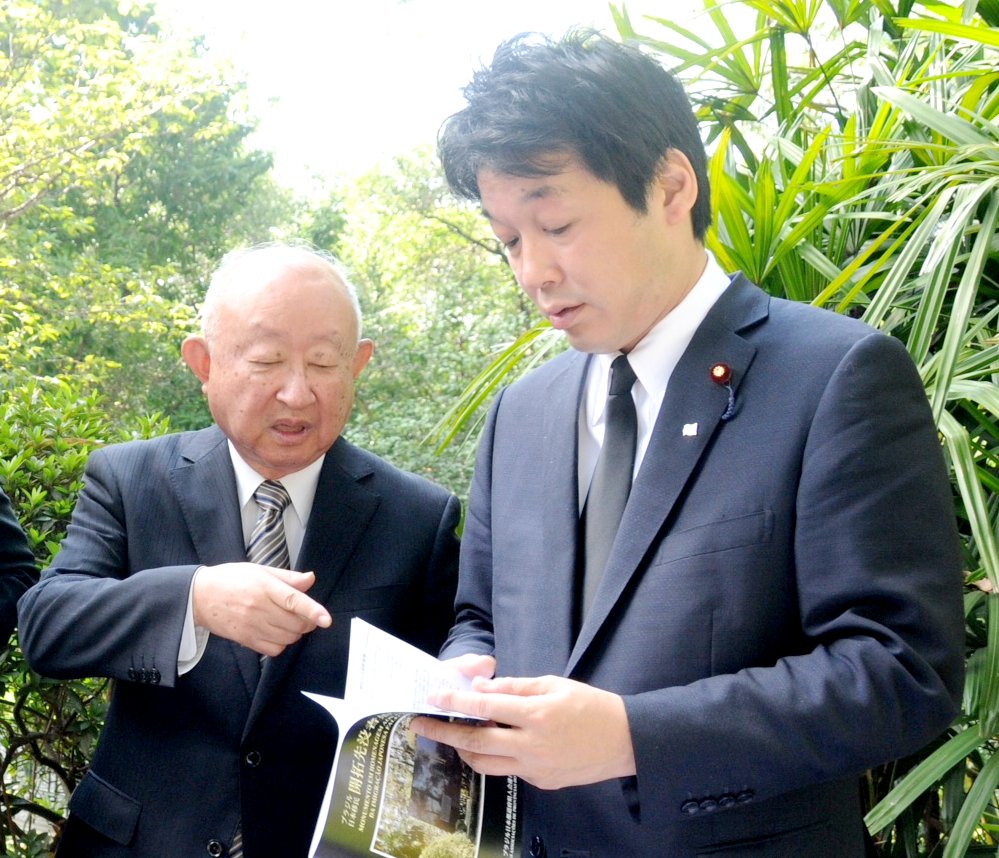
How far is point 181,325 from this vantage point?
7941mm

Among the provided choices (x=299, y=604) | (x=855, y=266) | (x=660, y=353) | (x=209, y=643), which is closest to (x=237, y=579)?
(x=299, y=604)

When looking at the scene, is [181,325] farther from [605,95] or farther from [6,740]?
[605,95]

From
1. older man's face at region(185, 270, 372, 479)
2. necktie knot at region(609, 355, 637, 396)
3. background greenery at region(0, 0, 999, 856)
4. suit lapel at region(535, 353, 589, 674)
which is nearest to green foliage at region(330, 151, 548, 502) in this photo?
background greenery at region(0, 0, 999, 856)

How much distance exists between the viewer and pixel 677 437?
1.44 m

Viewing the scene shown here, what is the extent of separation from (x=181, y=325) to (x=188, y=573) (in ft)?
21.3

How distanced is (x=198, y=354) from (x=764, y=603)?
114 cm

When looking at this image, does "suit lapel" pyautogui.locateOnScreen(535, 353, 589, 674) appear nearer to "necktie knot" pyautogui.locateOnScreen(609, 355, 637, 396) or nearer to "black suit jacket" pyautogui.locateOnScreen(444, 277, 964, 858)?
"black suit jacket" pyautogui.locateOnScreen(444, 277, 964, 858)

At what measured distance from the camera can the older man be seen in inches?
70.7

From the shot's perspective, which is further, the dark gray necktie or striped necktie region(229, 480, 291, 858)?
striped necktie region(229, 480, 291, 858)

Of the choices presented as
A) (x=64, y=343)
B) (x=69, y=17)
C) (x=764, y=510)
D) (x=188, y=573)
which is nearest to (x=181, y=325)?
(x=64, y=343)

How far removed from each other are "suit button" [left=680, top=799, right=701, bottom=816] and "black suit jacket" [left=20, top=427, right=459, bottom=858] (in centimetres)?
81

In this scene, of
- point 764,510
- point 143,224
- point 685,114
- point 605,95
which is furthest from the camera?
point 143,224

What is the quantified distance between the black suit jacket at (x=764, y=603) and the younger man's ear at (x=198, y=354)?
783 mm

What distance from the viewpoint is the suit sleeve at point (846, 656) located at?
4.09 feet
